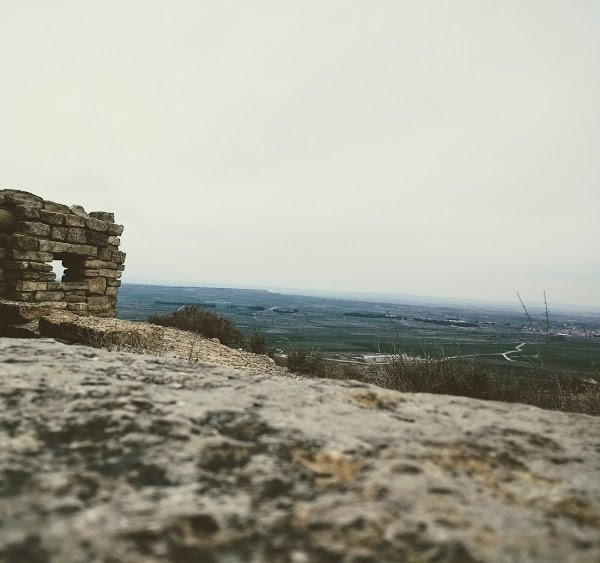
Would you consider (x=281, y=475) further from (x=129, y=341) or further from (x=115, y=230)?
(x=115, y=230)

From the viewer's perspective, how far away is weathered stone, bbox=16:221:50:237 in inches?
280

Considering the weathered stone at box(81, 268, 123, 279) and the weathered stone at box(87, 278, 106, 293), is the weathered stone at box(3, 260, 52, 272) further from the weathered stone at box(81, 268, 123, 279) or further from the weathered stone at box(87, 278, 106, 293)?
the weathered stone at box(87, 278, 106, 293)

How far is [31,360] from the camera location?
5.11 feet

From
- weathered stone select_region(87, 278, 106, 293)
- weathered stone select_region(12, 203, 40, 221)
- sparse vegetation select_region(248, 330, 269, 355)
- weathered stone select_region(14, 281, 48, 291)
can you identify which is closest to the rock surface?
weathered stone select_region(14, 281, 48, 291)

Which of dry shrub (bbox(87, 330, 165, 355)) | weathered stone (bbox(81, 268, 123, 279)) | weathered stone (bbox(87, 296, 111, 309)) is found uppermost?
weathered stone (bbox(81, 268, 123, 279))

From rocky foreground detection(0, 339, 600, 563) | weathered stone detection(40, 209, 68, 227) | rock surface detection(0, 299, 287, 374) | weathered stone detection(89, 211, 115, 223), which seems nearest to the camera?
rocky foreground detection(0, 339, 600, 563)

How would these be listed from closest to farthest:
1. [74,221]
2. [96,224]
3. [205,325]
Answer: [74,221] → [96,224] → [205,325]

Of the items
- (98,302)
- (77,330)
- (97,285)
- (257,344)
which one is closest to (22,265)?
(97,285)

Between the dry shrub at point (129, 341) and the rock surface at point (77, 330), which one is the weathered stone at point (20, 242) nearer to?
the rock surface at point (77, 330)

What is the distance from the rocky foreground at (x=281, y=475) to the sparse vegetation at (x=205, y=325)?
13029mm

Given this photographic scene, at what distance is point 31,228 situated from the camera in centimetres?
716

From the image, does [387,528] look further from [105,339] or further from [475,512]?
[105,339]

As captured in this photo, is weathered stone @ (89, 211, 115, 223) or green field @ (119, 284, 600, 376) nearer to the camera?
weathered stone @ (89, 211, 115, 223)

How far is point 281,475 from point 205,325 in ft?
47.0
